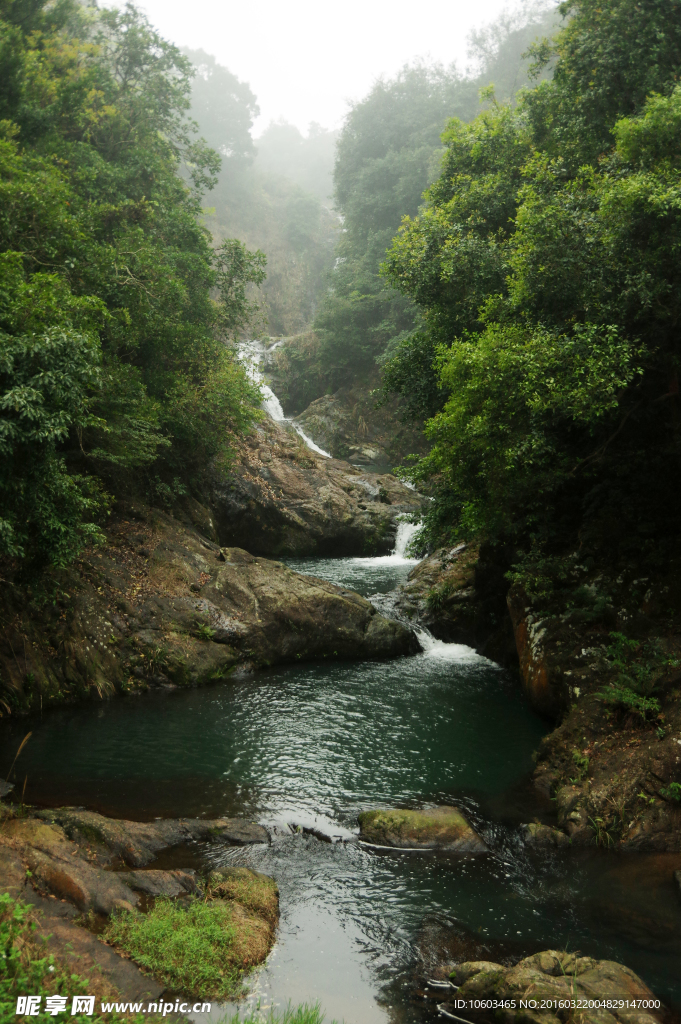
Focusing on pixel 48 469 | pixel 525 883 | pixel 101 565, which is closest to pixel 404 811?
pixel 525 883

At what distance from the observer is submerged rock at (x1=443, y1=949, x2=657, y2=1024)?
5.20 m

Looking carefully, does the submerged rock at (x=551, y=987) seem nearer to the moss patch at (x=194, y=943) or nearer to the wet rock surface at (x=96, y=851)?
the moss patch at (x=194, y=943)

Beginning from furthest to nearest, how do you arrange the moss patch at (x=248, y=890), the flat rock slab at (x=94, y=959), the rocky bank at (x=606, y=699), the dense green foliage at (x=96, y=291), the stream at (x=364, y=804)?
the dense green foliage at (x=96, y=291), the rocky bank at (x=606, y=699), the moss patch at (x=248, y=890), the stream at (x=364, y=804), the flat rock slab at (x=94, y=959)

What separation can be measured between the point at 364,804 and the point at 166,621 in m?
6.88

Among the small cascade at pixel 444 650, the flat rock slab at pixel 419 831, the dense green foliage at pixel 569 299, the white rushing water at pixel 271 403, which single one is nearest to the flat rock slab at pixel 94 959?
the flat rock slab at pixel 419 831

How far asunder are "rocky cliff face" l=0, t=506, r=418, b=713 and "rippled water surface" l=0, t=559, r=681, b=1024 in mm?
600

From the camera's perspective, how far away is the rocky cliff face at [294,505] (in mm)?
23594

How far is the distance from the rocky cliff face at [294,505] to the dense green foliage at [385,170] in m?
11.8

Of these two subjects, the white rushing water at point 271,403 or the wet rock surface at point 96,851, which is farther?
the white rushing water at point 271,403

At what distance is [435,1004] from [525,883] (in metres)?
2.39

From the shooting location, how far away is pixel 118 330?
14.9m

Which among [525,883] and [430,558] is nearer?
[525,883]

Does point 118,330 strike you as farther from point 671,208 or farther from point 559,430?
point 671,208

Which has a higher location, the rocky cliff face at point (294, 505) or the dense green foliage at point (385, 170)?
the dense green foliage at point (385, 170)
